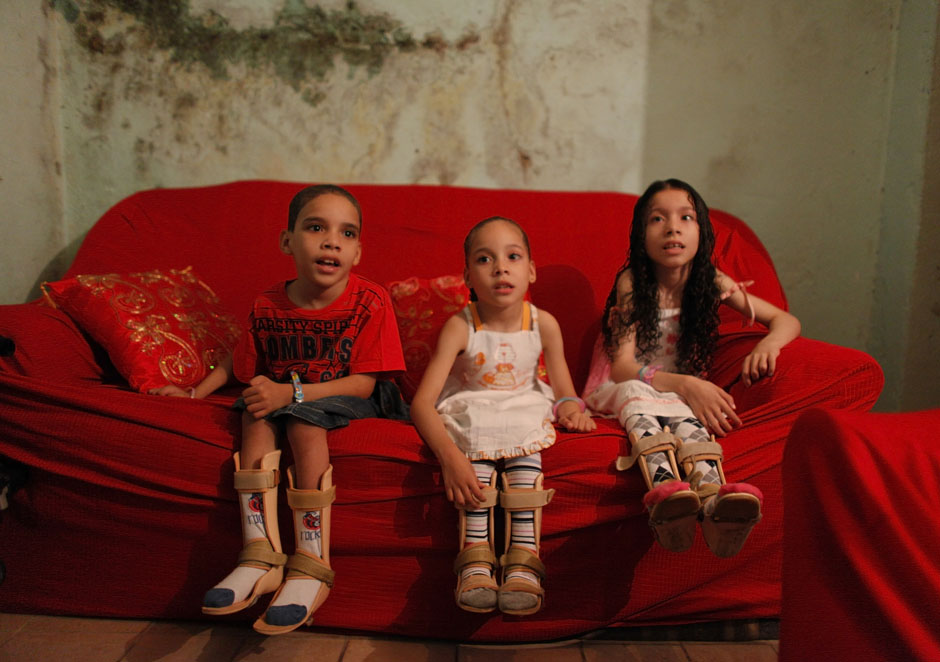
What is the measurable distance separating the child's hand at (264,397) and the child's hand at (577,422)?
635 millimetres

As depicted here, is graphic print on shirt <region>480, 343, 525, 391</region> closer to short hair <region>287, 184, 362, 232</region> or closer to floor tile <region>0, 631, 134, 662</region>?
short hair <region>287, 184, 362, 232</region>

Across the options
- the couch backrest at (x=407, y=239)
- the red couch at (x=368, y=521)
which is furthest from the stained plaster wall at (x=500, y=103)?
the red couch at (x=368, y=521)

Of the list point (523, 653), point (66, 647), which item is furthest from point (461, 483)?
point (66, 647)

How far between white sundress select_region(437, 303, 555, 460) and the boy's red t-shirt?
0.18 metres

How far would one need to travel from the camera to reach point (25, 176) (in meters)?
2.20

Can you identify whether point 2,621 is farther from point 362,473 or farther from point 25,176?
point 25,176

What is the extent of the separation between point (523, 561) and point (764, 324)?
3.27ft

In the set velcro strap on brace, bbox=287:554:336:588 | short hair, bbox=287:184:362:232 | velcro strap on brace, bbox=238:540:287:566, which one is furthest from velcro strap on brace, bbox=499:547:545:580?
short hair, bbox=287:184:362:232

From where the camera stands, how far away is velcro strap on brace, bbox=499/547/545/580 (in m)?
1.22

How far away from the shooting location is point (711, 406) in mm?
1375

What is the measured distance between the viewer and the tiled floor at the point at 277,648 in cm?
128

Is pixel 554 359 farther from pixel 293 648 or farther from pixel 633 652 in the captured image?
pixel 293 648

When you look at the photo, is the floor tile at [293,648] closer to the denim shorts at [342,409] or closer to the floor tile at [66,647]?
the floor tile at [66,647]

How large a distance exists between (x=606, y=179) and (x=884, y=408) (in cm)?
140
